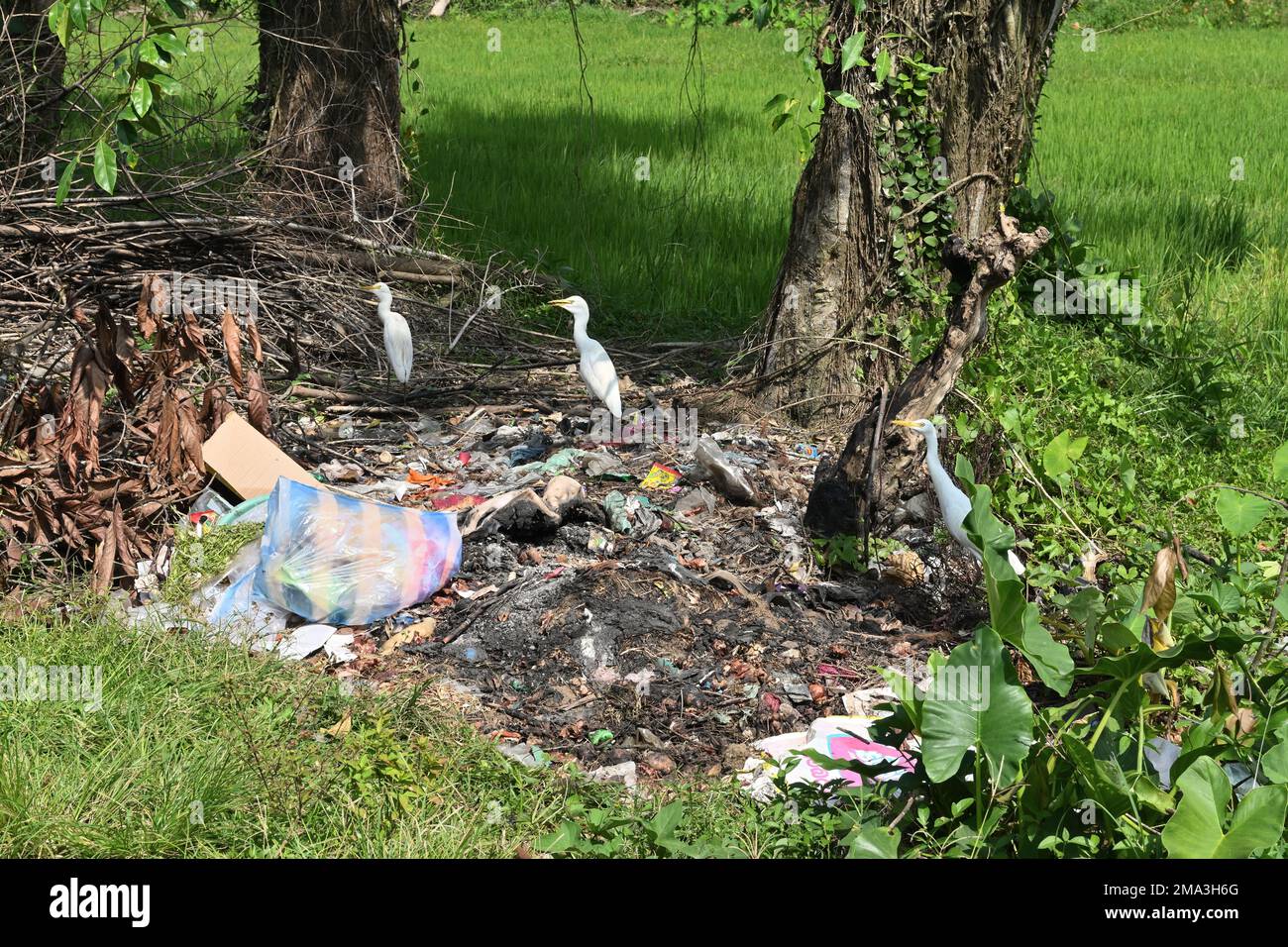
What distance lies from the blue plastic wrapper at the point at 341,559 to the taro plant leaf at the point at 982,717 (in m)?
1.90

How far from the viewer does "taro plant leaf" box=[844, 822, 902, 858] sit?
7.24ft

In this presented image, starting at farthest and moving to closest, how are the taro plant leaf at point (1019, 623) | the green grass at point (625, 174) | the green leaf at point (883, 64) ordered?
the green grass at point (625, 174)
the green leaf at point (883, 64)
the taro plant leaf at point (1019, 623)

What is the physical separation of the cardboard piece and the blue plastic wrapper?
1.49 ft

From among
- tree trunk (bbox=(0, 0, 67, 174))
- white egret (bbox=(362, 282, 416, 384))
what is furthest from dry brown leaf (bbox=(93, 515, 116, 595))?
tree trunk (bbox=(0, 0, 67, 174))

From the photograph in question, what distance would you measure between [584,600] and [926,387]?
1.35m

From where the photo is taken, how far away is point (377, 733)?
2787 millimetres

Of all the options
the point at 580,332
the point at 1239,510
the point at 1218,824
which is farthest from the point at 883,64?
the point at 1218,824

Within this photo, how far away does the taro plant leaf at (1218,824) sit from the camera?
199 cm

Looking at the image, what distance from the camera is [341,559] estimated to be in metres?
3.58

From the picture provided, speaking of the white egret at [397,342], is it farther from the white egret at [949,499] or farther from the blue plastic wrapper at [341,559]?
the white egret at [949,499]

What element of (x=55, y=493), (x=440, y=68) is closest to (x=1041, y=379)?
(x=55, y=493)

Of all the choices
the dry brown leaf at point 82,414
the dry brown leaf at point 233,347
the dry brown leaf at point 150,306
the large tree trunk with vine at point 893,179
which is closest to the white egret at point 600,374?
the large tree trunk with vine at point 893,179

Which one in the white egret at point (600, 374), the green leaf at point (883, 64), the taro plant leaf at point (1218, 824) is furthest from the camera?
the white egret at point (600, 374)

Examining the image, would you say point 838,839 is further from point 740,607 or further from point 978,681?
point 740,607
